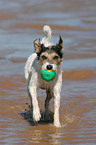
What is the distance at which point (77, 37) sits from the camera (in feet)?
61.0

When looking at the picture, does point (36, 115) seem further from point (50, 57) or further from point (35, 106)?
point (50, 57)

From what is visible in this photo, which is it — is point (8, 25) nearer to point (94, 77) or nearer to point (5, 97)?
point (94, 77)

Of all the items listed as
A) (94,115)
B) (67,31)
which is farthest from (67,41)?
(94,115)

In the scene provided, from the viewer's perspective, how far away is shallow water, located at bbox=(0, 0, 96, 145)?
7977mm

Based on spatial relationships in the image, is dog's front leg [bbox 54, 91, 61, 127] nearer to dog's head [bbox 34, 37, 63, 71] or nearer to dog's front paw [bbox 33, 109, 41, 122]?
dog's front paw [bbox 33, 109, 41, 122]

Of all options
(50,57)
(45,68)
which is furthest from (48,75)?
(50,57)

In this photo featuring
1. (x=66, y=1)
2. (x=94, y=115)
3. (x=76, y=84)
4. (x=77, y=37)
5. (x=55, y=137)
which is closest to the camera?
(x=55, y=137)

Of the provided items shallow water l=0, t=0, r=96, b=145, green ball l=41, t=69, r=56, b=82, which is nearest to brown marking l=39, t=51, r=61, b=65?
green ball l=41, t=69, r=56, b=82

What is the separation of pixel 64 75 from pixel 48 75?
15.7ft

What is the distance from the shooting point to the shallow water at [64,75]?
7.98 meters

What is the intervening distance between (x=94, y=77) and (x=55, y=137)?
4.87 meters

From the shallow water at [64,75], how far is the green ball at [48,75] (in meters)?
1.02

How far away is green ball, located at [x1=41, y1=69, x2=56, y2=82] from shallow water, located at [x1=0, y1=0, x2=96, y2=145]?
102 cm

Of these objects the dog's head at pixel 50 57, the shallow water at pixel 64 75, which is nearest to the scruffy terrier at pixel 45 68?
the dog's head at pixel 50 57
